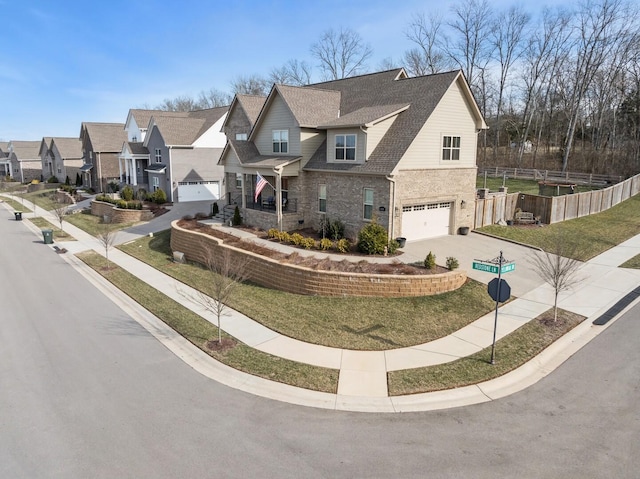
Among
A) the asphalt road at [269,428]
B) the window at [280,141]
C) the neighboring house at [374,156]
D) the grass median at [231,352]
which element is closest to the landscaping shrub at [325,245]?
the neighboring house at [374,156]

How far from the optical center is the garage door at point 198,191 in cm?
3919

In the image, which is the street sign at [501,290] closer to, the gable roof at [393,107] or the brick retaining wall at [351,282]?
the brick retaining wall at [351,282]

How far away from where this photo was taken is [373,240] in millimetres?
19219

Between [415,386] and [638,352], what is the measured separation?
21.6ft

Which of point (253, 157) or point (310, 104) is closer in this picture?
Result: point (310, 104)

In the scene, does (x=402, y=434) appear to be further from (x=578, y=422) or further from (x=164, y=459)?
(x=164, y=459)

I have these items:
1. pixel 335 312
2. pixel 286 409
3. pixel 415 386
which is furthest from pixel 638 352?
pixel 286 409

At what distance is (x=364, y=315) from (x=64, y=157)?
60.8 meters

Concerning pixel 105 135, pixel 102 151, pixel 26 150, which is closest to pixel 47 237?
pixel 102 151

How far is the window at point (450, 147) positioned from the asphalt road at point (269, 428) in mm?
12004

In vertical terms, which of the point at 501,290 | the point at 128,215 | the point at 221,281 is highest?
the point at 501,290

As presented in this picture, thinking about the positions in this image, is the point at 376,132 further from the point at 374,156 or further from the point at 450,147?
the point at 450,147

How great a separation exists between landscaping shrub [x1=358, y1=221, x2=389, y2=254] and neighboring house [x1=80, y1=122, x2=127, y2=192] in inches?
1502

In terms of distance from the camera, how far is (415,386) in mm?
10492
